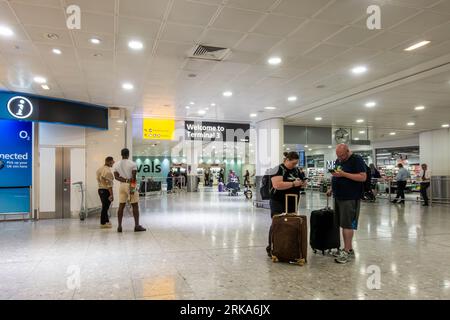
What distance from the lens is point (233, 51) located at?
5590 millimetres

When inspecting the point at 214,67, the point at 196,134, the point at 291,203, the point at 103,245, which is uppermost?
the point at 214,67

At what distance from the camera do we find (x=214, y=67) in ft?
21.0

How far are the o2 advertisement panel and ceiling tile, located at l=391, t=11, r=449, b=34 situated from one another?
28.6 feet

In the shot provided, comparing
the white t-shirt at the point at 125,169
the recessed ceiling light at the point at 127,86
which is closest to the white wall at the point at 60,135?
the recessed ceiling light at the point at 127,86

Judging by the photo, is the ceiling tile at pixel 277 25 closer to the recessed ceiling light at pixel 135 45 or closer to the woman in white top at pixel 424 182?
the recessed ceiling light at pixel 135 45

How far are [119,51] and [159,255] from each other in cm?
330

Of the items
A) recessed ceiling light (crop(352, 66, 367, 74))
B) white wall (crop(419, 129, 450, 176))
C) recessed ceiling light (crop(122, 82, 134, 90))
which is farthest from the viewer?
white wall (crop(419, 129, 450, 176))

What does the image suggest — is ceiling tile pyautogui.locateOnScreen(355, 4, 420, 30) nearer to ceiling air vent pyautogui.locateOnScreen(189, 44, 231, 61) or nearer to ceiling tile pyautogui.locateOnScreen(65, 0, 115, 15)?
ceiling air vent pyautogui.locateOnScreen(189, 44, 231, 61)

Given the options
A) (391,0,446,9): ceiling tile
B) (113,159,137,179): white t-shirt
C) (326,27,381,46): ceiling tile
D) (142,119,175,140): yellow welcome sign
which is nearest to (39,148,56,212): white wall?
(142,119,175,140): yellow welcome sign

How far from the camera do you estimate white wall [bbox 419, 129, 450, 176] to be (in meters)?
14.8

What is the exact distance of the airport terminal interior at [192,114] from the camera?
368cm
